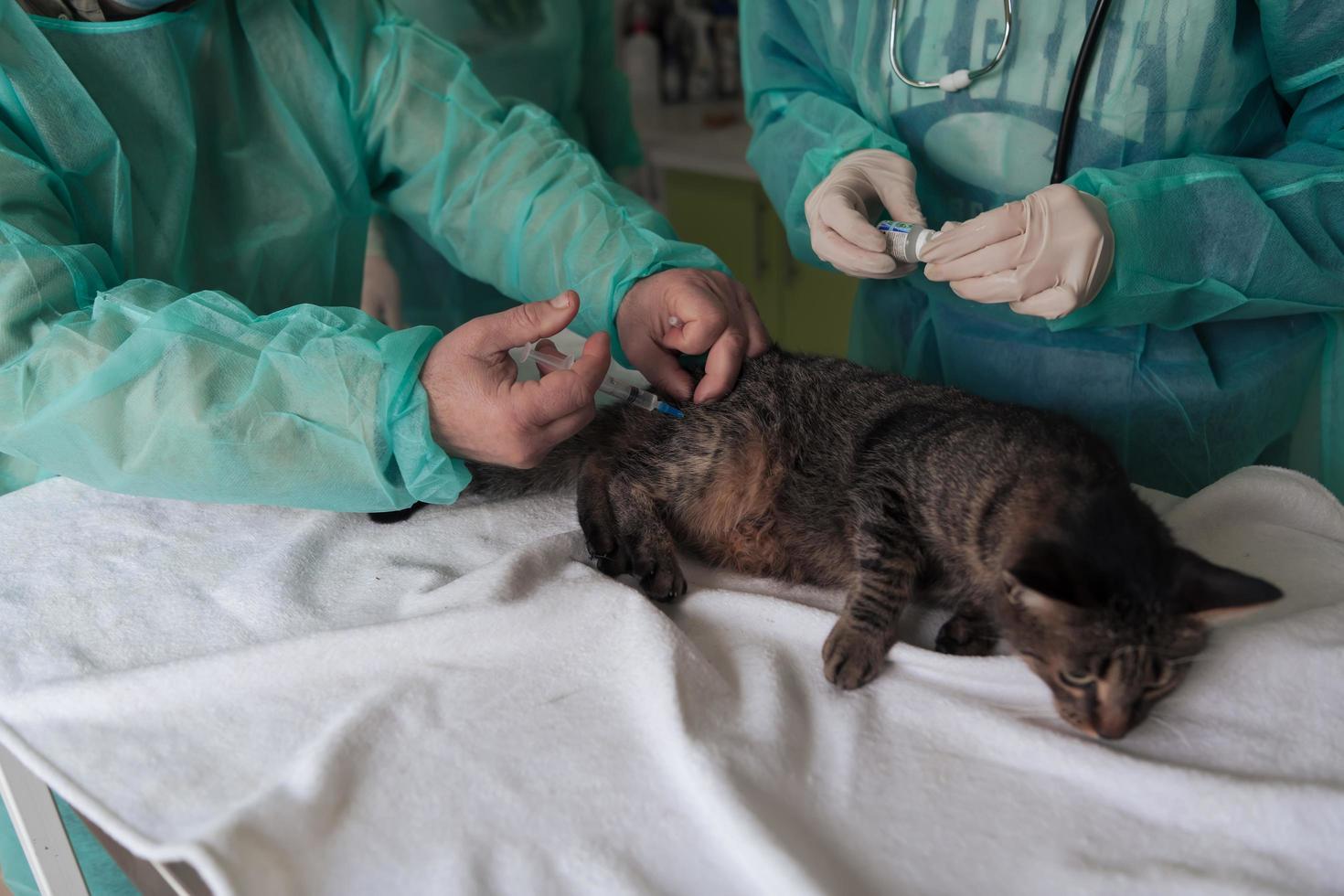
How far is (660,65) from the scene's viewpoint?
3.50 m

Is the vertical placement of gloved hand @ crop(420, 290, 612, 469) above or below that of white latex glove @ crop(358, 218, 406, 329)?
above

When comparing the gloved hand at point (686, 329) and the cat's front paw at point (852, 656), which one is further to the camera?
the gloved hand at point (686, 329)

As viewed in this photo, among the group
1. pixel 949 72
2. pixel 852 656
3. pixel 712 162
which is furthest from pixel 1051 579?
pixel 712 162

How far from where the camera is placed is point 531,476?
51.9 inches

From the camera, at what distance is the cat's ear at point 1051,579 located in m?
0.82

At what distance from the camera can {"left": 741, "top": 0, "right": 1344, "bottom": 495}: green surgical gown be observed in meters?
1.15

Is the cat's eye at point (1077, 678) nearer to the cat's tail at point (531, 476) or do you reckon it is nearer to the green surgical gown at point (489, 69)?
the cat's tail at point (531, 476)

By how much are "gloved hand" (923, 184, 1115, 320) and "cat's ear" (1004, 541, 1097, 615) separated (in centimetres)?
39

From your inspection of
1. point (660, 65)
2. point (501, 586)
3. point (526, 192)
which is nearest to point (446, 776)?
point (501, 586)

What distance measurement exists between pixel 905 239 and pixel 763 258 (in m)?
1.92

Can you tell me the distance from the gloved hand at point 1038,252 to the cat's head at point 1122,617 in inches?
14.9

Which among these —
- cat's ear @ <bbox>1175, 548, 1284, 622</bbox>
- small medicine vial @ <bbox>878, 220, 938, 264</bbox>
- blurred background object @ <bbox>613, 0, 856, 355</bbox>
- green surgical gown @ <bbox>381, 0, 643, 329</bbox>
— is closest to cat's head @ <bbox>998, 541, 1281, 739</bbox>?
cat's ear @ <bbox>1175, 548, 1284, 622</bbox>

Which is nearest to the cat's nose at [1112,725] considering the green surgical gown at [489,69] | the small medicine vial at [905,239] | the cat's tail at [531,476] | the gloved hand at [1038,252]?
the gloved hand at [1038,252]

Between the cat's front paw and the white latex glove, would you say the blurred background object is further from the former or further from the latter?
the cat's front paw
